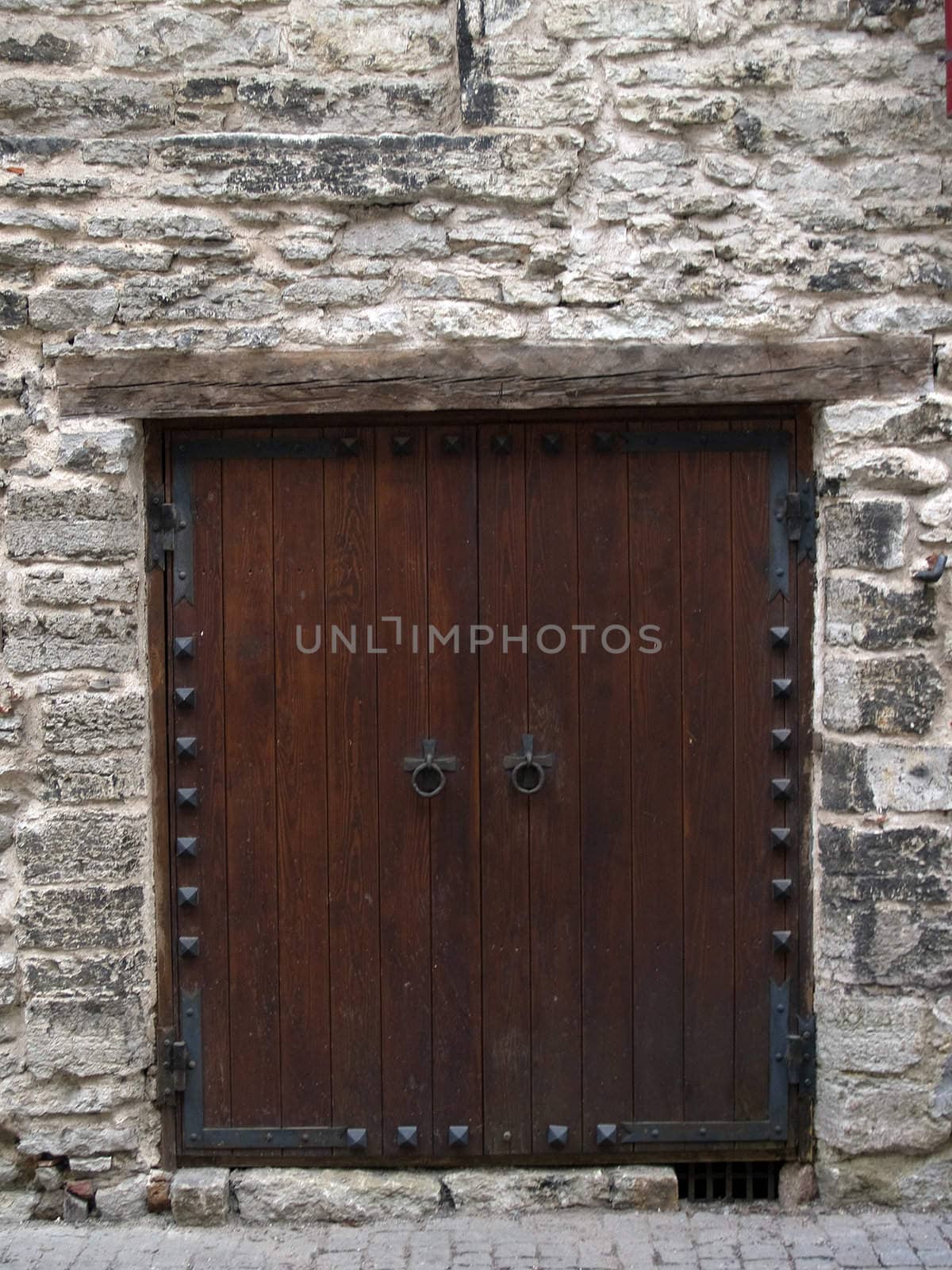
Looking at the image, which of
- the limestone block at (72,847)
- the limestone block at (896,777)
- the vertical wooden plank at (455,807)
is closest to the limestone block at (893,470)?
the limestone block at (896,777)

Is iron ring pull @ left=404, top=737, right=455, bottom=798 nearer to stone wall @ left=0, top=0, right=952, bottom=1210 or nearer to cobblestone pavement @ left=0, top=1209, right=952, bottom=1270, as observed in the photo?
stone wall @ left=0, top=0, right=952, bottom=1210

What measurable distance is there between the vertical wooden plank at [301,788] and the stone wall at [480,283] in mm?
392

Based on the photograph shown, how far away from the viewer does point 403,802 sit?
3531mm

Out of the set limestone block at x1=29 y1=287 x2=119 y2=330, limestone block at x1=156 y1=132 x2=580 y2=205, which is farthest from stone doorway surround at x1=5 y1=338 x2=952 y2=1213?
limestone block at x1=156 y1=132 x2=580 y2=205

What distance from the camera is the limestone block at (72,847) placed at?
134 inches

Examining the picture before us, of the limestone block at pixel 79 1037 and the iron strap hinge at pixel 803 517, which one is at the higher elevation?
the iron strap hinge at pixel 803 517

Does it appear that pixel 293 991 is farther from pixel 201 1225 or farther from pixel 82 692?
pixel 82 692

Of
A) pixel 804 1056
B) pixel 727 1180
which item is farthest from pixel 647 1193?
pixel 804 1056

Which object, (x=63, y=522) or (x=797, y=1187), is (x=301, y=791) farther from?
(x=797, y=1187)

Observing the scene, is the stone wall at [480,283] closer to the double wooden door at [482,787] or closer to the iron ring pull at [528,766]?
the double wooden door at [482,787]

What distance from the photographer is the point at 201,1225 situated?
11.3ft

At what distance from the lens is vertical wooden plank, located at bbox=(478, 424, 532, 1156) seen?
3510mm

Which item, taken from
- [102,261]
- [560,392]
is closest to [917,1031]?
[560,392]

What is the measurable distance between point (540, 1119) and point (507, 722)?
1.15 m
